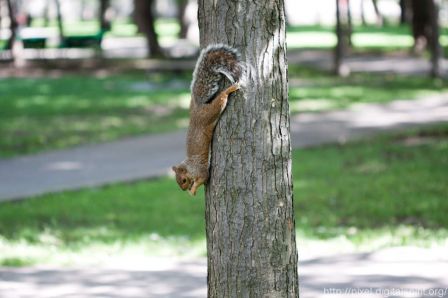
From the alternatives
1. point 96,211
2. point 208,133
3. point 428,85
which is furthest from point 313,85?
point 208,133

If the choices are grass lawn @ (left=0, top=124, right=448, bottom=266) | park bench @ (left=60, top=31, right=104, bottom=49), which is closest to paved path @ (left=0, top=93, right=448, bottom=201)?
grass lawn @ (left=0, top=124, right=448, bottom=266)

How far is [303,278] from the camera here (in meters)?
6.02

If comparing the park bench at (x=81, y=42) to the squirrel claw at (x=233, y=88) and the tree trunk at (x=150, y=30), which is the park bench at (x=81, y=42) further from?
the squirrel claw at (x=233, y=88)

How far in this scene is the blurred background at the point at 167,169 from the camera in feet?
24.7

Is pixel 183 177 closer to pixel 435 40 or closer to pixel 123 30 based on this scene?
pixel 435 40

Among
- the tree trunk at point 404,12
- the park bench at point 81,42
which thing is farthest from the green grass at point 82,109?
the tree trunk at point 404,12

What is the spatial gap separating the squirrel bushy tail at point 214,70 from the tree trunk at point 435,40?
16.4m

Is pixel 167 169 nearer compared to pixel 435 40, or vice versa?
pixel 167 169

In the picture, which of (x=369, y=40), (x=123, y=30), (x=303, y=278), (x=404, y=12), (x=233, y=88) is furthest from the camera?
(x=123, y=30)

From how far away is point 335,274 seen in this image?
605 cm

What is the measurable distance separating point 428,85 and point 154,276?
51.2 ft

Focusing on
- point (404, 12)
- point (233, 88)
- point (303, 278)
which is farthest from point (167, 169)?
point (404, 12)

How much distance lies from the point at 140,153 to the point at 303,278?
7.50 metres

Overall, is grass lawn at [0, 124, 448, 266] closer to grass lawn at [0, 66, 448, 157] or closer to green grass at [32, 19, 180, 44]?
grass lawn at [0, 66, 448, 157]
